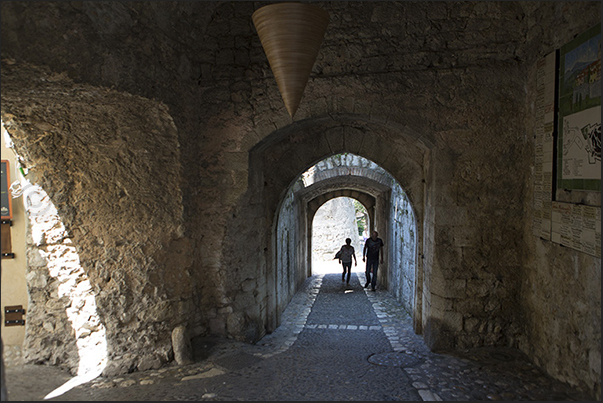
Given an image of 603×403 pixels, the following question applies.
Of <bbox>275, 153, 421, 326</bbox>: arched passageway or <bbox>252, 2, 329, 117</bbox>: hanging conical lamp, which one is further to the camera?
<bbox>275, 153, 421, 326</bbox>: arched passageway

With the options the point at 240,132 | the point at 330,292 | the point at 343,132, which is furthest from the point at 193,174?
the point at 330,292

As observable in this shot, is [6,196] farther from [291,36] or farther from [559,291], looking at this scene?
[559,291]

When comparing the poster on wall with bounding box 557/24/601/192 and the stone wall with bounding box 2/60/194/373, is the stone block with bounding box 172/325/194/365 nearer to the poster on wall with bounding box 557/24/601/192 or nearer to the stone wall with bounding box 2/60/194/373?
the stone wall with bounding box 2/60/194/373

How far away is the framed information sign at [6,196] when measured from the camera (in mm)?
4117

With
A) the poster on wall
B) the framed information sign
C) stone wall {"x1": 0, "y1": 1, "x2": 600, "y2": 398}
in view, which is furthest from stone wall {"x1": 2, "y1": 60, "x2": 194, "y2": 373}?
the poster on wall

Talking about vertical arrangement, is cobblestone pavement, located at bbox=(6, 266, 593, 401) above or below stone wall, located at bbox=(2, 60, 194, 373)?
below

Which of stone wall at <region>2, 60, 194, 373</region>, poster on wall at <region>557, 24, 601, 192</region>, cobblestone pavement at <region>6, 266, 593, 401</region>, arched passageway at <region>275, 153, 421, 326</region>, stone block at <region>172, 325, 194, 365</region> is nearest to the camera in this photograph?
A: poster on wall at <region>557, 24, 601, 192</region>

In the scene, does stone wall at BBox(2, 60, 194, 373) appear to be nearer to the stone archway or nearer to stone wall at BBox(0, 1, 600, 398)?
stone wall at BBox(0, 1, 600, 398)

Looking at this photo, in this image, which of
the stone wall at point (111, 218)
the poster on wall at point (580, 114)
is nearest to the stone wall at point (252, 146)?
the stone wall at point (111, 218)

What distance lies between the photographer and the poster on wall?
3.16m

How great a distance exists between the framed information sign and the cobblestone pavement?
1.43 m

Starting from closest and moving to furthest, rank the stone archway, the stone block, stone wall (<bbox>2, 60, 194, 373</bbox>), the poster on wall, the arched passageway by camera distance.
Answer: the poster on wall
stone wall (<bbox>2, 60, 194, 373</bbox>)
the stone block
the stone archway
the arched passageway

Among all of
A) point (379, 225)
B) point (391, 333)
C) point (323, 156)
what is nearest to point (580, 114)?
point (323, 156)

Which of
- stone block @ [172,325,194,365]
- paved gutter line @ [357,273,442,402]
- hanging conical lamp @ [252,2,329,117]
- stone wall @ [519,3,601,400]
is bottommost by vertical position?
paved gutter line @ [357,273,442,402]
